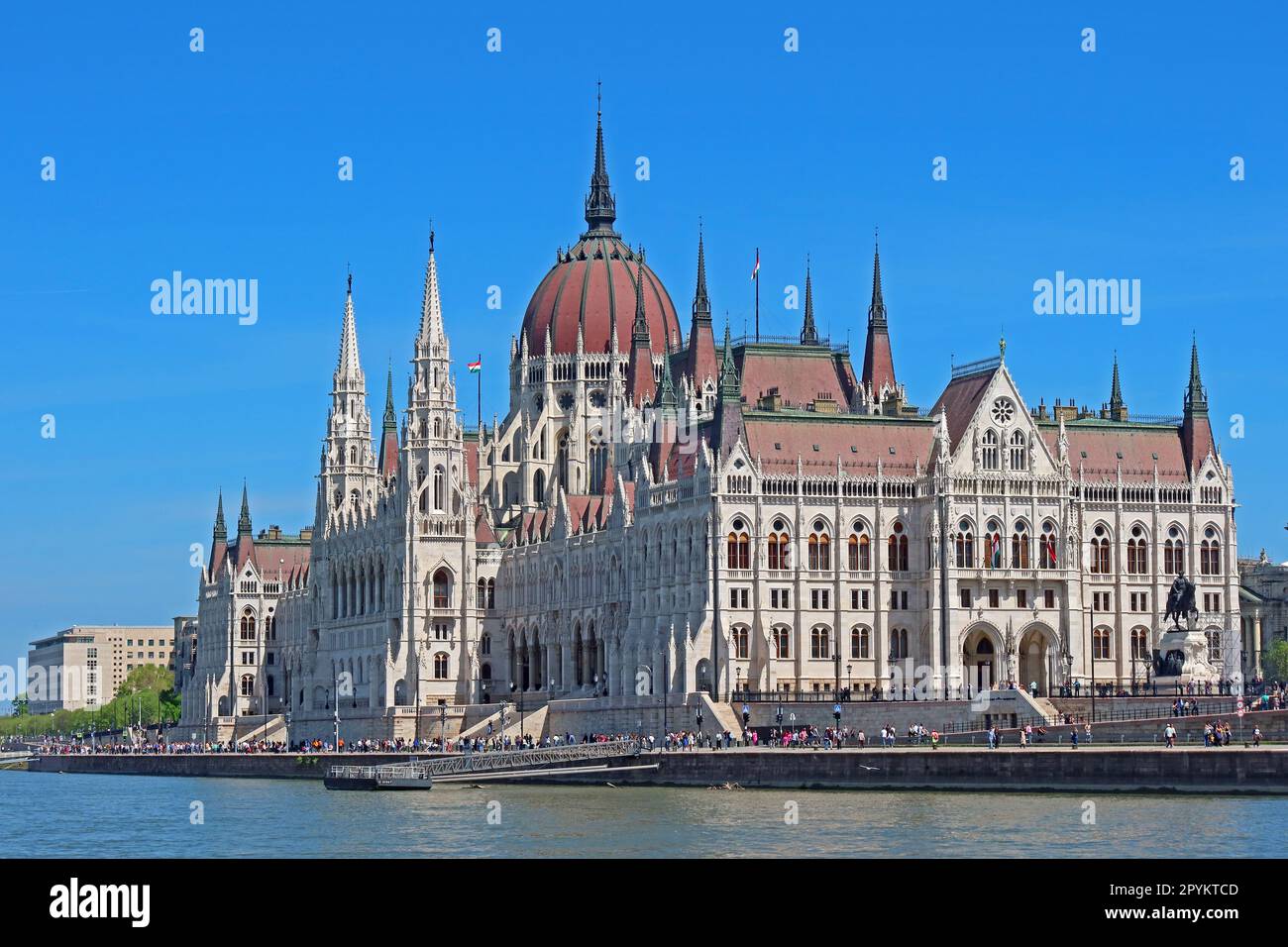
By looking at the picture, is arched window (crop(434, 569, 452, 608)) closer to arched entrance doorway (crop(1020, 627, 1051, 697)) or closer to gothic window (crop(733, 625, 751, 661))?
gothic window (crop(733, 625, 751, 661))

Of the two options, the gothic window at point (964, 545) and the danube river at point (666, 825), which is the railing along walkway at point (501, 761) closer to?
the danube river at point (666, 825)

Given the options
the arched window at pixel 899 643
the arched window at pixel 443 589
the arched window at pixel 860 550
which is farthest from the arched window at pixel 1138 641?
the arched window at pixel 443 589

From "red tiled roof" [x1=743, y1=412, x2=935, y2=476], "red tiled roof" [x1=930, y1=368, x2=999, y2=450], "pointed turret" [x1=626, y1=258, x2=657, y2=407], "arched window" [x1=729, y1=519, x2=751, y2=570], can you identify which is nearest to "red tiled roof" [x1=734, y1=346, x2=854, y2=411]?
"red tiled roof" [x1=930, y1=368, x2=999, y2=450]

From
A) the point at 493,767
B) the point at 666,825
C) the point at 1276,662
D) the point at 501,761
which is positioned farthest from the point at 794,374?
the point at 666,825

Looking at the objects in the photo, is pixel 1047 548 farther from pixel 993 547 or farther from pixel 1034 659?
pixel 1034 659

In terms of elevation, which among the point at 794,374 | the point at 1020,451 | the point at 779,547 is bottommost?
the point at 779,547

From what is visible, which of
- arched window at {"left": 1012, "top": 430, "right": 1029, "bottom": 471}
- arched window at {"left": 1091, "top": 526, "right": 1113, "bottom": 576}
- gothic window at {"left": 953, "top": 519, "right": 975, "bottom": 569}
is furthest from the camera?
arched window at {"left": 1091, "top": 526, "right": 1113, "bottom": 576}

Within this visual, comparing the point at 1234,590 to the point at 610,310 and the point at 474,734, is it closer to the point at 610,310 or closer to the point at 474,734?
the point at 474,734
